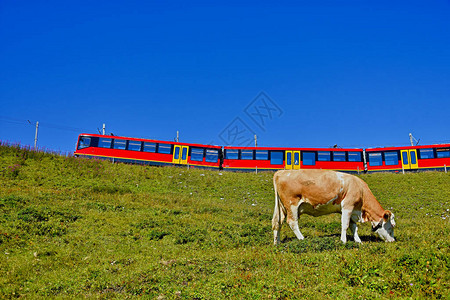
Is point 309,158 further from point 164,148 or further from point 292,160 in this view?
point 164,148

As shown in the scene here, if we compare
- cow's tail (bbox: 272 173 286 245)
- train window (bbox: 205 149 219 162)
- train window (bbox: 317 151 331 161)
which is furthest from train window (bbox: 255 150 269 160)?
cow's tail (bbox: 272 173 286 245)

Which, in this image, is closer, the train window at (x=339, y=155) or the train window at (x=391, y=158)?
the train window at (x=391, y=158)

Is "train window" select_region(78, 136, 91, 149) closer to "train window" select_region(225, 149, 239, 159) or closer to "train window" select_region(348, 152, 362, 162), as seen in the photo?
"train window" select_region(225, 149, 239, 159)

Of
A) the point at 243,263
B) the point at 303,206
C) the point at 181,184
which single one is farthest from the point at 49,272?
the point at 181,184

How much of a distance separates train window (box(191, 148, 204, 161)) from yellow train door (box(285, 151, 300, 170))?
1090 cm

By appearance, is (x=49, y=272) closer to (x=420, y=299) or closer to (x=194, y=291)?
(x=194, y=291)

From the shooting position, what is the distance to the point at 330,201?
473 inches

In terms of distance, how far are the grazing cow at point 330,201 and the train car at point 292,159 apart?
29.5 metres

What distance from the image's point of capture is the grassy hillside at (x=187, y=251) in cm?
750

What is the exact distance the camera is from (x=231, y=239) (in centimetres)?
1373

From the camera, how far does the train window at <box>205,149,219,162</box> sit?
43.7 metres

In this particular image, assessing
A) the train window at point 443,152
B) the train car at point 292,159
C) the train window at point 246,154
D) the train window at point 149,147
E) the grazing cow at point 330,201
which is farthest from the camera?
the train window at point 246,154

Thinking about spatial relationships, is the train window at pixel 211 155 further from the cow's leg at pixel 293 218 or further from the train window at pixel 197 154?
the cow's leg at pixel 293 218

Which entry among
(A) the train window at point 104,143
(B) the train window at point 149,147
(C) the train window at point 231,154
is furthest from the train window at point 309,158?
(A) the train window at point 104,143
